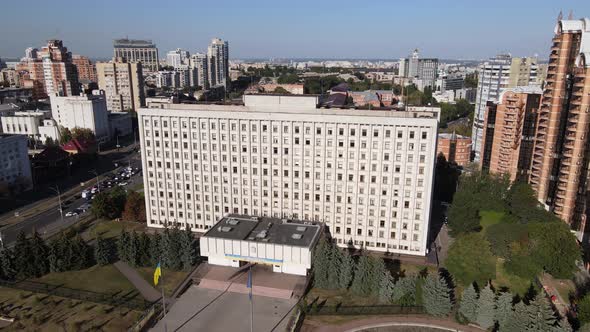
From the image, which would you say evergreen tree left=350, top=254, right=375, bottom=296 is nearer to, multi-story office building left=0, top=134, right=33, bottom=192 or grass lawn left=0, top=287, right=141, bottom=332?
grass lawn left=0, top=287, right=141, bottom=332

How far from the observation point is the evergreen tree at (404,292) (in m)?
61.2

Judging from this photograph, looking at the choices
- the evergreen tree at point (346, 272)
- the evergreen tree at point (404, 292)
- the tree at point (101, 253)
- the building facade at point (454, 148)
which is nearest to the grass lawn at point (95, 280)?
the tree at point (101, 253)

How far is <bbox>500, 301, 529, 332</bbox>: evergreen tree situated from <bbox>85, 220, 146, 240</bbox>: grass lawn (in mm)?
70494

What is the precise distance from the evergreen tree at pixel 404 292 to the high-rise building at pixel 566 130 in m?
52.9

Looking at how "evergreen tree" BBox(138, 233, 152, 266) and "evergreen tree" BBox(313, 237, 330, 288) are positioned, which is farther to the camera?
"evergreen tree" BBox(138, 233, 152, 266)

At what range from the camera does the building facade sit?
137m

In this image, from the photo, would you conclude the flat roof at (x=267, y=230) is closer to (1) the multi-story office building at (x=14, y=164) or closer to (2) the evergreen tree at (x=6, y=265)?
(2) the evergreen tree at (x=6, y=265)

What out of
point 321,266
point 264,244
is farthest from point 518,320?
point 264,244

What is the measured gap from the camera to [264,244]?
68.4 m

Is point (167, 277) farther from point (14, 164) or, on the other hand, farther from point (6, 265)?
point (14, 164)

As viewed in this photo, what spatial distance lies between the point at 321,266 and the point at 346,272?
13.2 ft

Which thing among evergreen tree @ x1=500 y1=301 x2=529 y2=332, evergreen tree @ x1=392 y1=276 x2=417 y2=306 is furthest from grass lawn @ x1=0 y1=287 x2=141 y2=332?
evergreen tree @ x1=500 y1=301 x2=529 y2=332

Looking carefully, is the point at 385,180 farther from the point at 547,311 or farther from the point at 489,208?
the point at 489,208

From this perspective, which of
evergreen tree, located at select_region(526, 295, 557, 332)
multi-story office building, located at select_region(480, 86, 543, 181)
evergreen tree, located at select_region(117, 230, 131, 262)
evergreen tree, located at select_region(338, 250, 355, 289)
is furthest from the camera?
multi-story office building, located at select_region(480, 86, 543, 181)
